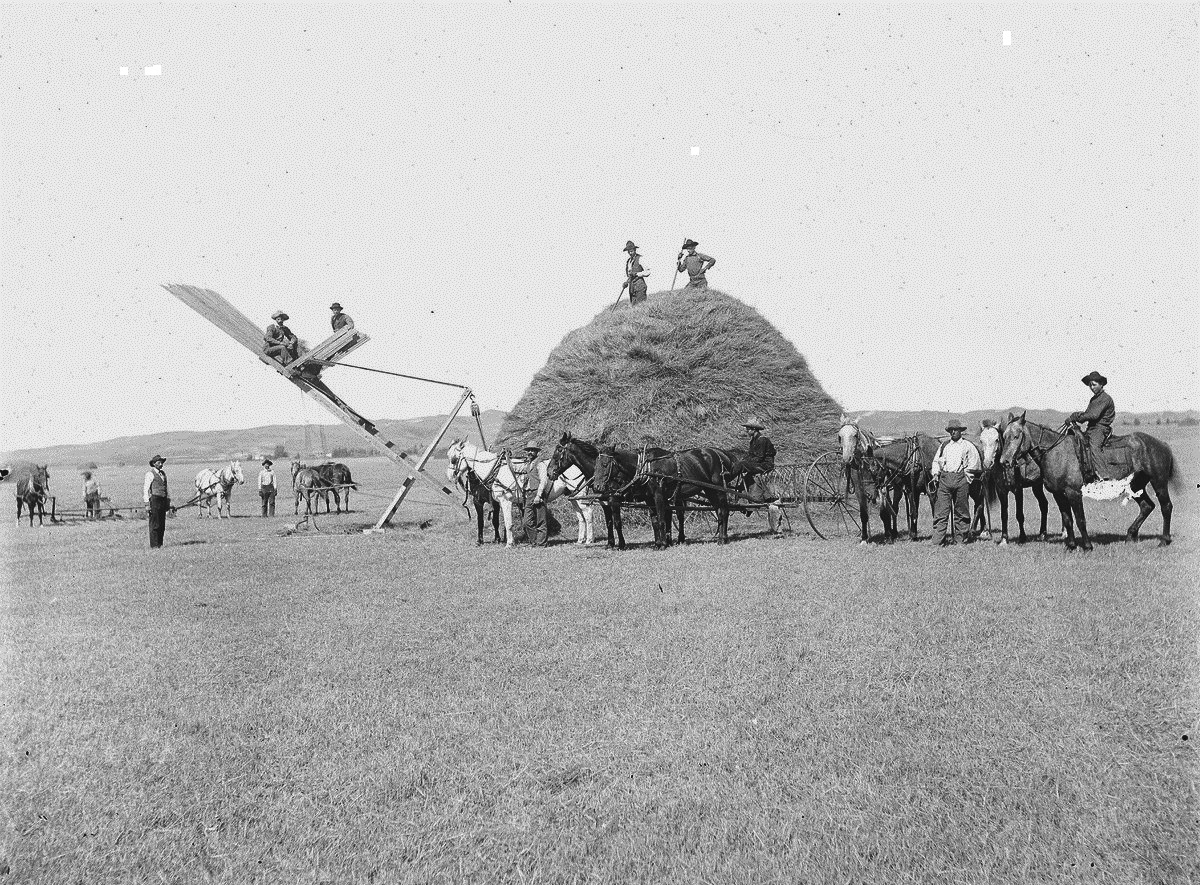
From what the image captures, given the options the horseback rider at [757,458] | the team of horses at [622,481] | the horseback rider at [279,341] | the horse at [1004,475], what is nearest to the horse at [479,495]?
the team of horses at [622,481]

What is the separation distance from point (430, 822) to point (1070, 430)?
12399mm

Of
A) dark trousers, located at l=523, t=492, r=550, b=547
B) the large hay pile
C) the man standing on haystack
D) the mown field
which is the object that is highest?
the man standing on haystack

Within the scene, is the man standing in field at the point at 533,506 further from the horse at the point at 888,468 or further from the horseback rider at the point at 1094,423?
the horseback rider at the point at 1094,423

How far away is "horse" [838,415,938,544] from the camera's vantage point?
1503 cm

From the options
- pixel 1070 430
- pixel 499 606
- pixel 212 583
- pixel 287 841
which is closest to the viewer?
pixel 287 841

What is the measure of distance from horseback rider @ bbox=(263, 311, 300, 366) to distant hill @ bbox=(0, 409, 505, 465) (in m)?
97.3

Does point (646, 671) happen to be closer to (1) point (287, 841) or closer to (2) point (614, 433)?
(1) point (287, 841)

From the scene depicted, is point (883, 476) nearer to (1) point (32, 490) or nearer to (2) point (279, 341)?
(2) point (279, 341)

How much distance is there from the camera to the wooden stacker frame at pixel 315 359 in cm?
1742

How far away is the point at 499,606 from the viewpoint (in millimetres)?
10242

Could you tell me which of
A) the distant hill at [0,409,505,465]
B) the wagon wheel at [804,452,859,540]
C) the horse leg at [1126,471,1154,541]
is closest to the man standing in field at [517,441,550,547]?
the wagon wheel at [804,452,859,540]

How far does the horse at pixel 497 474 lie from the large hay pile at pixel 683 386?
2.07 m

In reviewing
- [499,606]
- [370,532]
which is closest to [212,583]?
[499,606]

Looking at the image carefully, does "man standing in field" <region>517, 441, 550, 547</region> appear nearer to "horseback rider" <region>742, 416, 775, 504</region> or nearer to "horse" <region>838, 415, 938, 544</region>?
"horseback rider" <region>742, 416, 775, 504</region>
